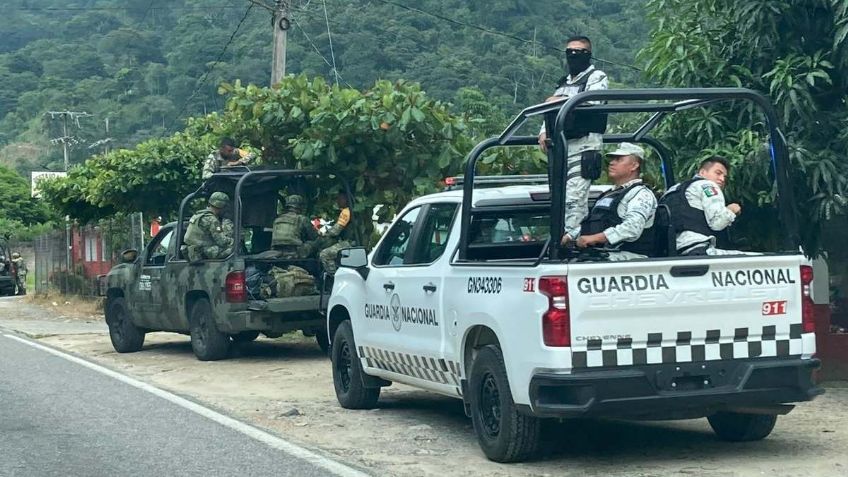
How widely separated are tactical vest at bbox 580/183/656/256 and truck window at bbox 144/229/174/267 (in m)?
9.20

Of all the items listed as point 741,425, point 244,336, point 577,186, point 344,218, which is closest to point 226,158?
point 344,218

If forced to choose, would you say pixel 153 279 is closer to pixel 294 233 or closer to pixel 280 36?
pixel 294 233

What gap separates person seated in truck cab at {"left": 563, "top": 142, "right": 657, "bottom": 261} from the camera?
8133 mm

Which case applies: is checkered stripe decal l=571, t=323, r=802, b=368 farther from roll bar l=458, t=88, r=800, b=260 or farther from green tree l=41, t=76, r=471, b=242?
green tree l=41, t=76, r=471, b=242

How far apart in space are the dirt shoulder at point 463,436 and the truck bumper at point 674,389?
42cm

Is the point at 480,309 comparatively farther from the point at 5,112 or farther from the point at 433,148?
the point at 5,112

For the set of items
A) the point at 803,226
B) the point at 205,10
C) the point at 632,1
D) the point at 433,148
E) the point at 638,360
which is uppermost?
the point at 205,10

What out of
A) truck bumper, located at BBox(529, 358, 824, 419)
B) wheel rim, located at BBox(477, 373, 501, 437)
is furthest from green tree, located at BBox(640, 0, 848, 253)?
wheel rim, located at BBox(477, 373, 501, 437)

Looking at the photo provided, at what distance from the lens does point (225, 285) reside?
14578 mm

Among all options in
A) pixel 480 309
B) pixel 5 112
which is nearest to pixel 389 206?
pixel 480 309

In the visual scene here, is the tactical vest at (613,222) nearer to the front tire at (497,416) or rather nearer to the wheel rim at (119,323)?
the front tire at (497,416)

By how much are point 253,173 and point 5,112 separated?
93535mm

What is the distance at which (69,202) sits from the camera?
2739 cm

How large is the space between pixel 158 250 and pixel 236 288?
9.30 feet
